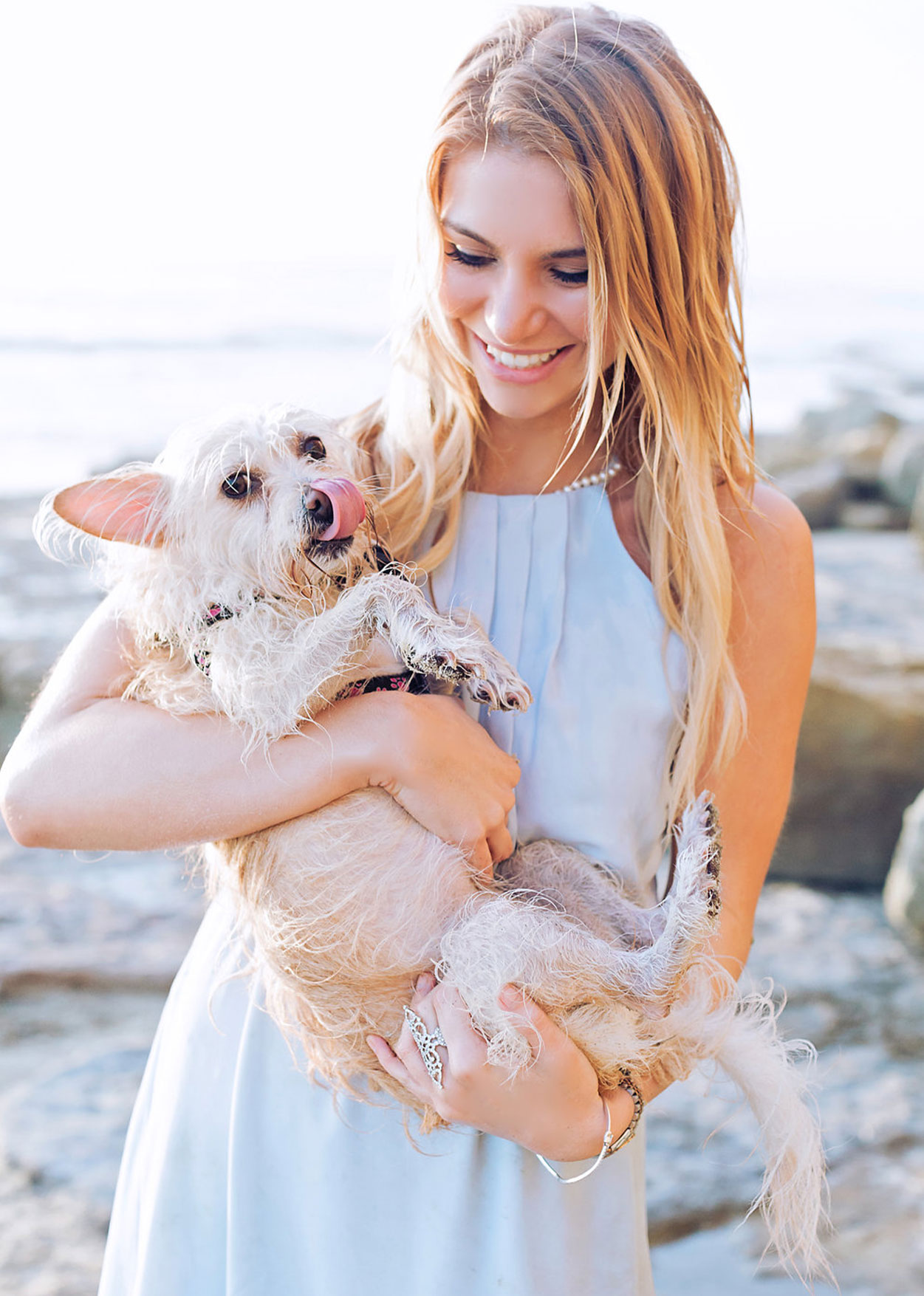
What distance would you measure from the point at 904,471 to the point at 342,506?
8007 millimetres

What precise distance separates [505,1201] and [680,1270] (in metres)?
1.73

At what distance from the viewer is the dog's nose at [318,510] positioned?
1768 mm

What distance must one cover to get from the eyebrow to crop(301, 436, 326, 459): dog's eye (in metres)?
0.45

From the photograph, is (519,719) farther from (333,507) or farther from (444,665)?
(333,507)

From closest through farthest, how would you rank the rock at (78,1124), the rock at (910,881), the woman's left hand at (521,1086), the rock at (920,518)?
the woman's left hand at (521,1086), the rock at (78,1124), the rock at (910,881), the rock at (920,518)

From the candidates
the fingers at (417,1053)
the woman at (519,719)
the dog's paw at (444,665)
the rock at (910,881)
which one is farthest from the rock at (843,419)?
the fingers at (417,1053)

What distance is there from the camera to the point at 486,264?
5.88 ft

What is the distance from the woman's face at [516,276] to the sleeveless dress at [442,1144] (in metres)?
0.34

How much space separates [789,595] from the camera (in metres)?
1.92

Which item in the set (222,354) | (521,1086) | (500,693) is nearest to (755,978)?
(521,1086)

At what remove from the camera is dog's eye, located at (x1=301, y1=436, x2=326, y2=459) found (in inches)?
76.8

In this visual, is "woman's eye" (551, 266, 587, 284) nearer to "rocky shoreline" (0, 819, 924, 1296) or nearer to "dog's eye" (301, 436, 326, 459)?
"dog's eye" (301, 436, 326, 459)

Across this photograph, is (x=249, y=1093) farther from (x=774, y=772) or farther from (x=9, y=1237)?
(x=9, y=1237)

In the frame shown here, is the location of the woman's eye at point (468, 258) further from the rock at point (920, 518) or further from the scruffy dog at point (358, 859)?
the rock at point (920, 518)
